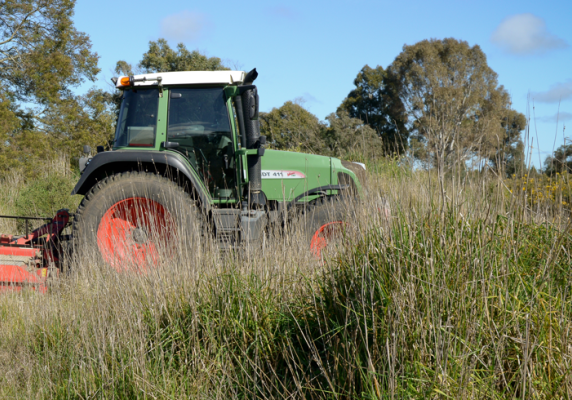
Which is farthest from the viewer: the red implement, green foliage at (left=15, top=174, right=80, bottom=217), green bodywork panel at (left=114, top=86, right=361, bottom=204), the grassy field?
green foliage at (left=15, top=174, right=80, bottom=217)

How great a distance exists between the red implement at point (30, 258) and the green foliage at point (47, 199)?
428cm

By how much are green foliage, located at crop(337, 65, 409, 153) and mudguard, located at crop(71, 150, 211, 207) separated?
69.0ft

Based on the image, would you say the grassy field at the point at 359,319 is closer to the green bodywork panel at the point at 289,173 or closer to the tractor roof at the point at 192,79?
the green bodywork panel at the point at 289,173

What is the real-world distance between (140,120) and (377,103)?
24.9 meters

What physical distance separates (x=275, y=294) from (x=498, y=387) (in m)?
1.28

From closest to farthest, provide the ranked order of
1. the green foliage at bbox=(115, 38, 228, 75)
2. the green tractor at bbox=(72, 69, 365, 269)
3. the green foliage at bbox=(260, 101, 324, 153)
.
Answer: the green foliage at bbox=(260, 101, 324, 153)
the green tractor at bbox=(72, 69, 365, 269)
the green foliage at bbox=(115, 38, 228, 75)

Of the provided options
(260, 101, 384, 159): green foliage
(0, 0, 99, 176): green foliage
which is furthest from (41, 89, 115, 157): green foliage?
(260, 101, 384, 159): green foliage

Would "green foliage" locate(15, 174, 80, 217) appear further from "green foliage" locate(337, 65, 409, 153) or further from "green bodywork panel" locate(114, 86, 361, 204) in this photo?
"green foliage" locate(337, 65, 409, 153)

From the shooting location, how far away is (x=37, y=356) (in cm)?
296

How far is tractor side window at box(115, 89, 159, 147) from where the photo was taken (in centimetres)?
511

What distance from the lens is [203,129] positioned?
16.7 ft

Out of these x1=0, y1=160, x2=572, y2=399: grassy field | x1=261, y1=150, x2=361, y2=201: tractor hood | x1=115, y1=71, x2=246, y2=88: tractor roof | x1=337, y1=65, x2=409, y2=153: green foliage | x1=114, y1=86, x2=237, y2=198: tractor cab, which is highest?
x1=337, y1=65, x2=409, y2=153: green foliage

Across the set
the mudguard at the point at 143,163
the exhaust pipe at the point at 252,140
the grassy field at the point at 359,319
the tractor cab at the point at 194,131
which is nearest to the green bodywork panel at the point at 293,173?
the exhaust pipe at the point at 252,140

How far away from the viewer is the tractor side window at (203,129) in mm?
5059
